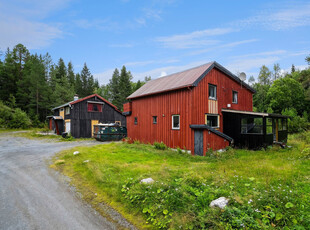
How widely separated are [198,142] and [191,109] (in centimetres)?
Answer: 248

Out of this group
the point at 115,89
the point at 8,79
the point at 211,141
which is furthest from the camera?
the point at 115,89

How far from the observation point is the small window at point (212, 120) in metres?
13.7

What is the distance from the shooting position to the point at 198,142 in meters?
→ 11.8

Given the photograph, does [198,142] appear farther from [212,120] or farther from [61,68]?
[61,68]

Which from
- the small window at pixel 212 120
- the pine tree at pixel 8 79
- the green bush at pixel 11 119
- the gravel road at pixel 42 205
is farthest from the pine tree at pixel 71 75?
the gravel road at pixel 42 205

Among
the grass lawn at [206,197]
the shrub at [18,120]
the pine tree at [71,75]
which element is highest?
the pine tree at [71,75]

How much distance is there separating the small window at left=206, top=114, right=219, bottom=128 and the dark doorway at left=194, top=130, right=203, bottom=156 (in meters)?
2.14

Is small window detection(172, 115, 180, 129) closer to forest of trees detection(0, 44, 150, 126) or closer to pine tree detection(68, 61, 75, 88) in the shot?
forest of trees detection(0, 44, 150, 126)

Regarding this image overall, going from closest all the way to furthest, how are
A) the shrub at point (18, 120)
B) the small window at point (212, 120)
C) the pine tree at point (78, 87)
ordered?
the small window at point (212, 120), the shrub at point (18, 120), the pine tree at point (78, 87)

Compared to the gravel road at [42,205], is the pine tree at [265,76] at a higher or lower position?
higher

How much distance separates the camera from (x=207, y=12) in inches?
Result: 597

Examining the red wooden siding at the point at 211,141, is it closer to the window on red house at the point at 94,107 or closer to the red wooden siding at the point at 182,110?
the red wooden siding at the point at 182,110

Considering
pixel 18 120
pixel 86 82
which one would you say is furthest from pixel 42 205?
pixel 86 82

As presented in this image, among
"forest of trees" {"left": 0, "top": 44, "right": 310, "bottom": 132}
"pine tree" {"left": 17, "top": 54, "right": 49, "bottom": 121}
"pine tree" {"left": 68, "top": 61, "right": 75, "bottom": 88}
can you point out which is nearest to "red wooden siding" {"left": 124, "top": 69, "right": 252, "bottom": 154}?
Answer: "forest of trees" {"left": 0, "top": 44, "right": 310, "bottom": 132}
